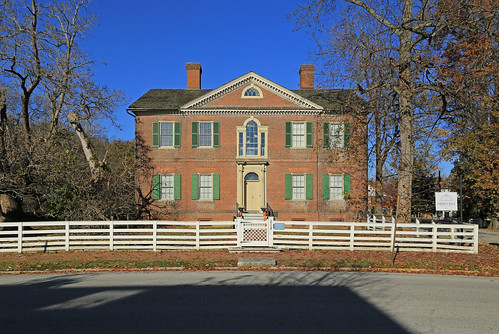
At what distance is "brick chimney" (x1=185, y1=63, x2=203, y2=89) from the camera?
2877 cm

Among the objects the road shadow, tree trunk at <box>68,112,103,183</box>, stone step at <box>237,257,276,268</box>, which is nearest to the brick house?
tree trunk at <box>68,112,103,183</box>

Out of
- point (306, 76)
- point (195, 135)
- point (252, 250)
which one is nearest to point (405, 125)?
point (252, 250)

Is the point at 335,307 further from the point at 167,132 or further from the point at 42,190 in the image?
the point at 167,132

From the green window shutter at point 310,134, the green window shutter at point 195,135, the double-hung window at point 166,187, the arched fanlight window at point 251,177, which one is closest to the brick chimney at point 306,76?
the green window shutter at point 310,134

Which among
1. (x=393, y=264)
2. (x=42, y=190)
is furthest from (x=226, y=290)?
(x=42, y=190)

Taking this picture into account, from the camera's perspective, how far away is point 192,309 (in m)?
6.38

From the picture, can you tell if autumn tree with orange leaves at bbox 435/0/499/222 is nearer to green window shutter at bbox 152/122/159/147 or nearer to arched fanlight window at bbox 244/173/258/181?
arched fanlight window at bbox 244/173/258/181

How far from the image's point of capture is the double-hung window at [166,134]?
25.0 m

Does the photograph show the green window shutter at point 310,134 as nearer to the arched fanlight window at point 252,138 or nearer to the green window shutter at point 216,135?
the arched fanlight window at point 252,138

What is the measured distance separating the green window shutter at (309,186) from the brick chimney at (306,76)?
7.84m

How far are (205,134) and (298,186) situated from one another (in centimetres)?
713

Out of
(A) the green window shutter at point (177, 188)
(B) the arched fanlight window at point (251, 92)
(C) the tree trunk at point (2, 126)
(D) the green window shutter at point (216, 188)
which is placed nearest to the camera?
(C) the tree trunk at point (2, 126)

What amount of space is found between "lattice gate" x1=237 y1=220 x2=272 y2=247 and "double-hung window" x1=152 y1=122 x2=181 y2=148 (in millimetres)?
12921

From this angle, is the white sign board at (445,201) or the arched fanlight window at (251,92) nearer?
the white sign board at (445,201)
